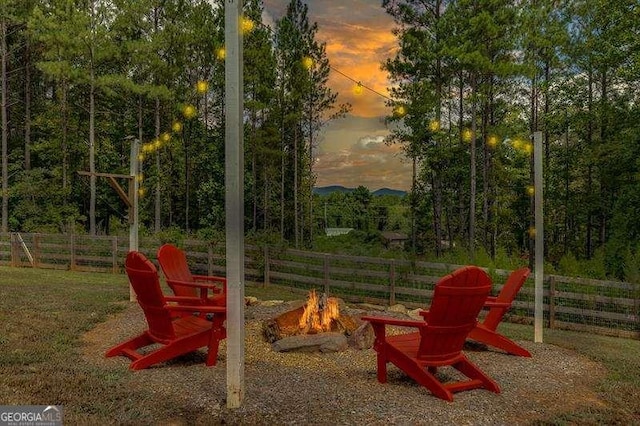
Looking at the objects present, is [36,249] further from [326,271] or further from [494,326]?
[494,326]

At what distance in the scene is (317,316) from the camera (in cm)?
638

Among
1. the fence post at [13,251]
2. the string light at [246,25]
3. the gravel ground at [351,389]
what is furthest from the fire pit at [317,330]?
the fence post at [13,251]

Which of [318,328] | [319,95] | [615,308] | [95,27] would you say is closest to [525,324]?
[615,308]

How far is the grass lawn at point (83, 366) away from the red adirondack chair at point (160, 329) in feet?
1.27

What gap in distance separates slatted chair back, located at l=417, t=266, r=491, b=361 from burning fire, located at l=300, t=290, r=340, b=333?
1.94 meters

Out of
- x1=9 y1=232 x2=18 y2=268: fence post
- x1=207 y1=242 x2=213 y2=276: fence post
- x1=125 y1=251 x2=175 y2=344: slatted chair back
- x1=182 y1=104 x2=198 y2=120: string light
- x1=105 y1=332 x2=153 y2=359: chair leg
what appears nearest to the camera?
x1=125 y1=251 x2=175 y2=344: slatted chair back

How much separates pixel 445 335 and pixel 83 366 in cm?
345

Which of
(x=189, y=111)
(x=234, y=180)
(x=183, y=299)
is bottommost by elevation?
(x=183, y=299)

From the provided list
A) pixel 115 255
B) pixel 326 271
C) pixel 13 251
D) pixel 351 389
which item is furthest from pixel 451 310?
pixel 13 251

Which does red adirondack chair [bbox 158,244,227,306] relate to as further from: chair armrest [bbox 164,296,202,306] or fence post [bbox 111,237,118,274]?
fence post [bbox 111,237,118,274]

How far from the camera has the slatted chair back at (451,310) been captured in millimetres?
4320

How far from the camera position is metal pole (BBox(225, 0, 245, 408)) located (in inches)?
150

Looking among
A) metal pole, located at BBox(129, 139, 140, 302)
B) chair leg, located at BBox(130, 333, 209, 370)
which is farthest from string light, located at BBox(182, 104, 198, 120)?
chair leg, located at BBox(130, 333, 209, 370)

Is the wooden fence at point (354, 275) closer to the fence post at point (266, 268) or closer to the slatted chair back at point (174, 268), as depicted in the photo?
the fence post at point (266, 268)
